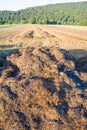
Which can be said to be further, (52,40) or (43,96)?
(52,40)

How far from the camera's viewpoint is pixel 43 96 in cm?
886

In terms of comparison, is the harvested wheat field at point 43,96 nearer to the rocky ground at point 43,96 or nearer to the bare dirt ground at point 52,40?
the rocky ground at point 43,96

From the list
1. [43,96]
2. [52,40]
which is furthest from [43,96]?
[52,40]

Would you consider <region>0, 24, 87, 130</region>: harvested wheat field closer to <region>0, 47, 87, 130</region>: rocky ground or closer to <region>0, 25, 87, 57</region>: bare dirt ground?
<region>0, 47, 87, 130</region>: rocky ground

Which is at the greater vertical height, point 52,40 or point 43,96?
point 43,96

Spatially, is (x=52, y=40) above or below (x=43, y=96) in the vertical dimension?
below

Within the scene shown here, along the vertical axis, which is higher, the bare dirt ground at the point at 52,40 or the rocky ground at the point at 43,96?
the rocky ground at the point at 43,96

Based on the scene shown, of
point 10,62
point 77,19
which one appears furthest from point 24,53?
point 77,19

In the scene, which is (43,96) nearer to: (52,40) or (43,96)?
(43,96)

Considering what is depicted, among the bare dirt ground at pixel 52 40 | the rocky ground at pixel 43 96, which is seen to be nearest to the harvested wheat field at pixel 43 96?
the rocky ground at pixel 43 96

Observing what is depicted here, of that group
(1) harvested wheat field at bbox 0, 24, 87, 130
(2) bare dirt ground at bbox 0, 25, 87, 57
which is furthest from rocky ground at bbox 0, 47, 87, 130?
(2) bare dirt ground at bbox 0, 25, 87, 57

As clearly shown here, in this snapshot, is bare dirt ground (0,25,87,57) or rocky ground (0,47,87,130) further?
bare dirt ground (0,25,87,57)

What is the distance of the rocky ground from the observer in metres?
8.31

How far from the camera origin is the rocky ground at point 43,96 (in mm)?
8312
